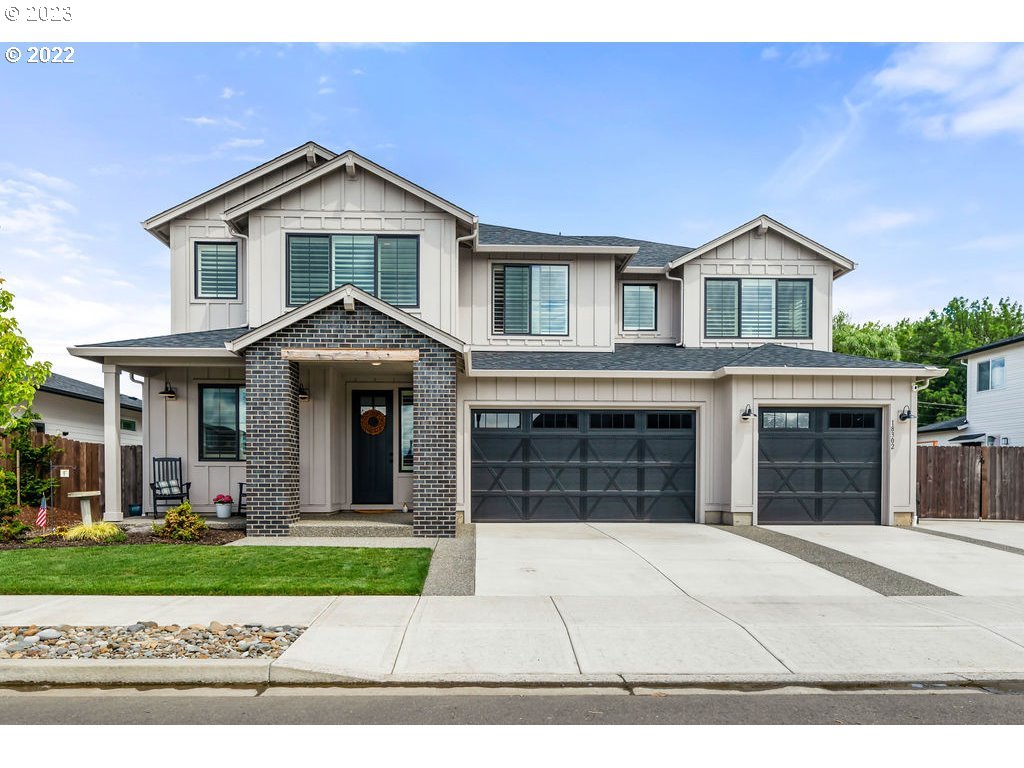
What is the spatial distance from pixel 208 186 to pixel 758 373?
12541mm

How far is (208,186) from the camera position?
47.8 ft

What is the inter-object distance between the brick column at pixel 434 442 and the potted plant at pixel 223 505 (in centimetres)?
396

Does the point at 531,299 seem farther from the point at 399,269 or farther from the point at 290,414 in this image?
the point at 290,414

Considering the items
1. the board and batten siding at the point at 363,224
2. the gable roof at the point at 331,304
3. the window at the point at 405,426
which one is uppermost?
the board and batten siding at the point at 363,224

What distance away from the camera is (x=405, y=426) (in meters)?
13.9

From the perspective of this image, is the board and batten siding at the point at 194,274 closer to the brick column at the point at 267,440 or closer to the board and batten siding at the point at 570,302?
the brick column at the point at 267,440

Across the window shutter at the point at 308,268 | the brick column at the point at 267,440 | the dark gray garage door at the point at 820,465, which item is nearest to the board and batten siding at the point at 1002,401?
the dark gray garage door at the point at 820,465

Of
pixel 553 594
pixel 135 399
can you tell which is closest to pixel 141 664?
pixel 553 594

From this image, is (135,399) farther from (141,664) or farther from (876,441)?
(876,441)

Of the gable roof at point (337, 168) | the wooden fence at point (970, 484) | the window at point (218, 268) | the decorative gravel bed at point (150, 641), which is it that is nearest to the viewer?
the decorative gravel bed at point (150, 641)

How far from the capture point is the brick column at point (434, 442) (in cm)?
1129

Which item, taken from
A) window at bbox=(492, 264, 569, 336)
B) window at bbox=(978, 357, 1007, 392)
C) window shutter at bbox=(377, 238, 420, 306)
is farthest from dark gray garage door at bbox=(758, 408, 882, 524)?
window at bbox=(978, 357, 1007, 392)

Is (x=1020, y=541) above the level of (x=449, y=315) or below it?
below

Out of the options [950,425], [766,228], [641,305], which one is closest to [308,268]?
[641,305]
